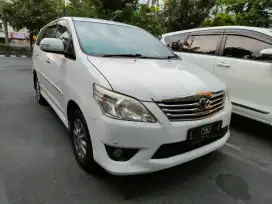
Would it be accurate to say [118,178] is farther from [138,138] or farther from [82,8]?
[82,8]

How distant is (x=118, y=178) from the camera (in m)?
2.28

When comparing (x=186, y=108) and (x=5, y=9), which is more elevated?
(x=5, y=9)

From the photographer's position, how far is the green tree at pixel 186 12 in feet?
45.3

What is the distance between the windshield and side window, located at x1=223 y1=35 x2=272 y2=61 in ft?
3.75

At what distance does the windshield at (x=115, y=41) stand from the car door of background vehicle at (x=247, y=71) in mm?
1092

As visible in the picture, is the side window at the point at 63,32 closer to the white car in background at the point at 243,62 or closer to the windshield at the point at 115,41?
the windshield at the point at 115,41

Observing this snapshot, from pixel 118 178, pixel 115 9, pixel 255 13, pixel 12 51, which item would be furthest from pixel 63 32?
pixel 12 51

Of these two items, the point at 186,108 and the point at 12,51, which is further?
the point at 12,51

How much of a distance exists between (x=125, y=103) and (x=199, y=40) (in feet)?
9.63

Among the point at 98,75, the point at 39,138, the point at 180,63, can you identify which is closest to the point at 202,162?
the point at 180,63

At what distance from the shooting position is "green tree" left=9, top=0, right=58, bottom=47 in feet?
51.9

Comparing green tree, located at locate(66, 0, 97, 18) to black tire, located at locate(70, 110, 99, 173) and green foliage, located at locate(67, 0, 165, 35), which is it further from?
black tire, located at locate(70, 110, 99, 173)

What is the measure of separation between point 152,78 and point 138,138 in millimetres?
566

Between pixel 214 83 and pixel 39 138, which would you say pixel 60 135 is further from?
pixel 214 83
